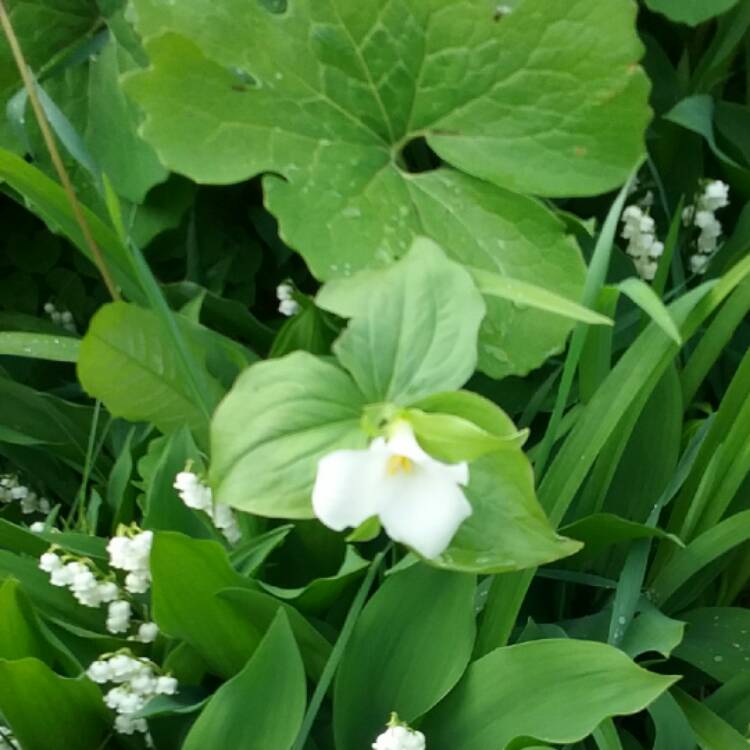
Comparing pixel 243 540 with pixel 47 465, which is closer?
pixel 243 540

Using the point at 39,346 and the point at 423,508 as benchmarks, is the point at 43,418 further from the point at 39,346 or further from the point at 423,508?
the point at 423,508

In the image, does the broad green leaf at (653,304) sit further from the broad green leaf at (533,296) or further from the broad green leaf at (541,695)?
the broad green leaf at (541,695)

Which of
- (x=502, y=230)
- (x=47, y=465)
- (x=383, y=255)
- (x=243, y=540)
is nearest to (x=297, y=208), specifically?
(x=383, y=255)

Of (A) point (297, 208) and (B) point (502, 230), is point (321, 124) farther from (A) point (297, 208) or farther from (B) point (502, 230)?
(B) point (502, 230)

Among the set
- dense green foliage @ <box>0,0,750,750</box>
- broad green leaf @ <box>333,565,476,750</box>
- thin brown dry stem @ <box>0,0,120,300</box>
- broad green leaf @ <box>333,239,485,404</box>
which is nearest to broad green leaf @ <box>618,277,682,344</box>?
dense green foliage @ <box>0,0,750,750</box>

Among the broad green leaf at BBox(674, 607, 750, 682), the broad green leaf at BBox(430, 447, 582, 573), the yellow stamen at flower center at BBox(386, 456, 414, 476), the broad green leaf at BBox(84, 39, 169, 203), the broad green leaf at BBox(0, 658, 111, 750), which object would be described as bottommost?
the broad green leaf at BBox(674, 607, 750, 682)

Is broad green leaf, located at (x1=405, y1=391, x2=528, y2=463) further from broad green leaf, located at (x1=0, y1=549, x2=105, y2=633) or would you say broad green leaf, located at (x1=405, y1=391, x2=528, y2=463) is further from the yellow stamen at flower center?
broad green leaf, located at (x1=0, y1=549, x2=105, y2=633)

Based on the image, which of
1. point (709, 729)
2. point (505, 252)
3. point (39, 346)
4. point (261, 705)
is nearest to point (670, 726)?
point (709, 729)
